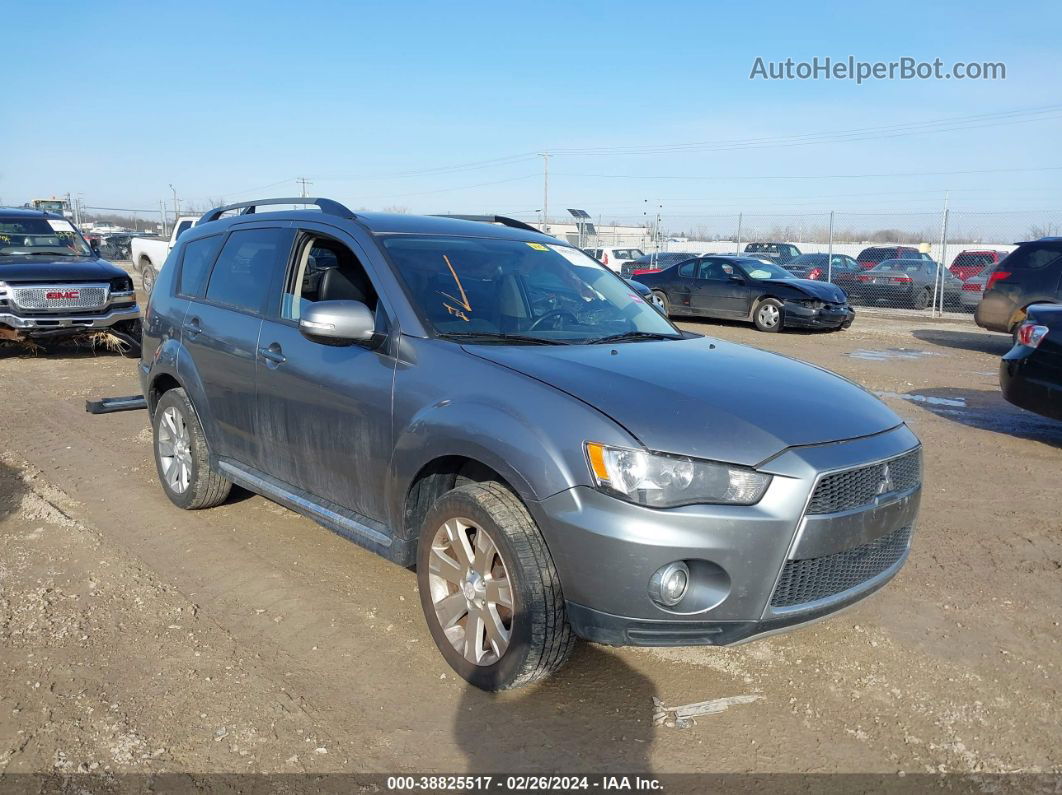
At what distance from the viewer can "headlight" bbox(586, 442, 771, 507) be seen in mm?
2801

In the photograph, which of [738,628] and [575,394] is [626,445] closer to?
[575,394]

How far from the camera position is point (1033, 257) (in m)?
12.7

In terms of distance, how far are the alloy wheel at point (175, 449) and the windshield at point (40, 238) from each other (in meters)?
7.86

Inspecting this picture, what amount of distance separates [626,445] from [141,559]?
119 inches

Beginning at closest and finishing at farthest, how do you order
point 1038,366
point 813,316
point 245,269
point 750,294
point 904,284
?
point 245,269 < point 1038,366 < point 813,316 < point 750,294 < point 904,284

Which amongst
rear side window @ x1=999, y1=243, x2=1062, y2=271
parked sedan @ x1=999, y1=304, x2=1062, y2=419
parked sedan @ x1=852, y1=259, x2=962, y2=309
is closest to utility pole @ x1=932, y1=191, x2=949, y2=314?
parked sedan @ x1=852, y1=259, x2=962, y2=309

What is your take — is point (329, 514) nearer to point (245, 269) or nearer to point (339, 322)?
point (339, 322)

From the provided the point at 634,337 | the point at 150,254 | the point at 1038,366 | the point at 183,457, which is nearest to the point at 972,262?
the point at 1038,366

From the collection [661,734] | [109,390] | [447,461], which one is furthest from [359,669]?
[109,390]

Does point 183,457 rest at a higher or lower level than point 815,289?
lower

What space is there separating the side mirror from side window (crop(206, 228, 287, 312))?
0.99 m

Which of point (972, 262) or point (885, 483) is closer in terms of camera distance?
point (885, 483)

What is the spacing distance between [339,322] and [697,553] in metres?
1.77

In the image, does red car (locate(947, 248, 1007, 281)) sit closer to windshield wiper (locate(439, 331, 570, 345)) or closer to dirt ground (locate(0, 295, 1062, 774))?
dirt ground (locate(0, 295, 1062, 774))
